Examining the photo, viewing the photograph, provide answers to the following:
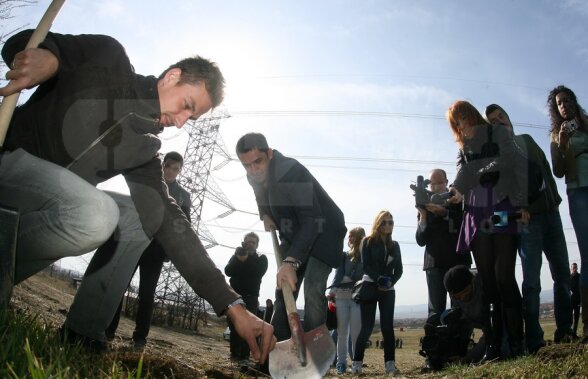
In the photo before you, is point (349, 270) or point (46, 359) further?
point (349, 270)

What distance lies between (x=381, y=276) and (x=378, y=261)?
0.23 meters

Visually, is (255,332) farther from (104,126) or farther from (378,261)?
(378,261)

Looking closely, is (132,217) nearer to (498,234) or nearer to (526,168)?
(498,234)

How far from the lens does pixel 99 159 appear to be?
7.91 feet

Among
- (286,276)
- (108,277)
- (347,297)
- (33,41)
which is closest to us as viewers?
(33,41)

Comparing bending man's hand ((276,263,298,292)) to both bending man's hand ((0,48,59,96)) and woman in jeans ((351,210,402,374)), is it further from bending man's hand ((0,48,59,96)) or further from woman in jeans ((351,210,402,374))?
woman in jeans ((351,210,402,374))

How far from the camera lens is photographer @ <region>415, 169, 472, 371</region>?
545cm

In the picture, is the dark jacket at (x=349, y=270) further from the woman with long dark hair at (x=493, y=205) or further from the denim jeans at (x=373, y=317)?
the woman with long dark hair at (x=493, y=205)

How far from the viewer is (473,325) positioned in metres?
5.02

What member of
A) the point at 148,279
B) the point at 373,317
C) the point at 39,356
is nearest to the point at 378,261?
the point at 373,317

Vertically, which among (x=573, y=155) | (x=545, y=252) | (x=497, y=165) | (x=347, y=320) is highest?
(x=573, y=155)

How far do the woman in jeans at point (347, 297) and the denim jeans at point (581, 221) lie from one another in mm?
3203

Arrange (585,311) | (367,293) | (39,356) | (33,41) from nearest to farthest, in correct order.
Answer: (39,356)
(33,41)
(585,311)
(367,293)

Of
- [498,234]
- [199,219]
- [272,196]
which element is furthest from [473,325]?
[199,219]
